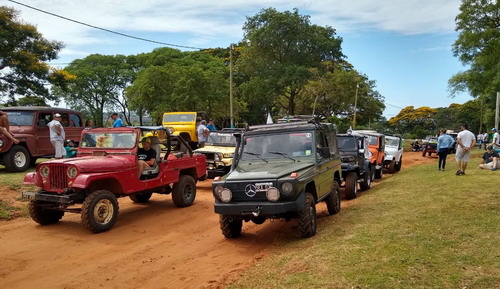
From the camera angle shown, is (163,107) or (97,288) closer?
(97,288)

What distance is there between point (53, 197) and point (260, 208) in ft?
13.0

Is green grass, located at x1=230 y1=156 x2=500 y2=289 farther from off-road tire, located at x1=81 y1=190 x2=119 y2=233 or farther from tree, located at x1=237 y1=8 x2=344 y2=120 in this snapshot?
tree, located at x1=237 y1=8 x2=344 y2=120

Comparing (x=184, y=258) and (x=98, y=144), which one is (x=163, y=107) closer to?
(x=98, y=144)

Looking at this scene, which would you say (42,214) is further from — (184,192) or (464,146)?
(464,146)

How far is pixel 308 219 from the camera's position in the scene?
22.1ft

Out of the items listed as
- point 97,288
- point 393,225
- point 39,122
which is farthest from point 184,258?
point 39,122

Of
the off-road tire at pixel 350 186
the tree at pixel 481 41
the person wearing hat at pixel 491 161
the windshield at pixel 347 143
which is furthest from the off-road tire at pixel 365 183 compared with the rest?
the tree at pixel 481 41

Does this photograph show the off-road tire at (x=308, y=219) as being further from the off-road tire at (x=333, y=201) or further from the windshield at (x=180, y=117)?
the windshield at (x=180, y=117)

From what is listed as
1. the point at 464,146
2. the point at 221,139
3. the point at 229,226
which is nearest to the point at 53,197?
the point at 229,226

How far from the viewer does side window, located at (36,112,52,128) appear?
14.1 m

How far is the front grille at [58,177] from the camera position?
7.83m

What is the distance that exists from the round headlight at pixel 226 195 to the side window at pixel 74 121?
10.6 metres

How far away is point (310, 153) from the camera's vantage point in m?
7.70

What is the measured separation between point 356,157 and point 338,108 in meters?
31.5
